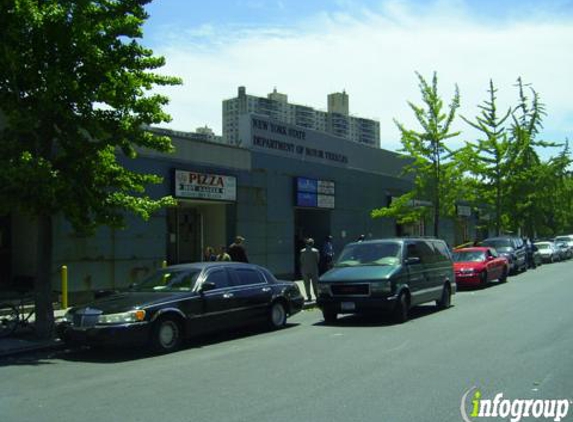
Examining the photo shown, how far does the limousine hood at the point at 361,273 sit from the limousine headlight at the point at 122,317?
15.2ft

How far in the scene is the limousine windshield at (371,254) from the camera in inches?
543

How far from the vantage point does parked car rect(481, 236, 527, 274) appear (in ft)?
91.3

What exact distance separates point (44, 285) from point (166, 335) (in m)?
3.07

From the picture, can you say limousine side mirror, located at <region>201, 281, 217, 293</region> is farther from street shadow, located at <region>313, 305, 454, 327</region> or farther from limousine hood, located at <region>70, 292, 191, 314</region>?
street shadow, located at <region>313, 305, 454, 327</region>

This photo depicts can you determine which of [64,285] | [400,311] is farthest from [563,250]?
[64,285]

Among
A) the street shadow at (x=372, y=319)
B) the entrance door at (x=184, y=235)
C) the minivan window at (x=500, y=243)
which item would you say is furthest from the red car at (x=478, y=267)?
the entrance door at (x=184, y=235)

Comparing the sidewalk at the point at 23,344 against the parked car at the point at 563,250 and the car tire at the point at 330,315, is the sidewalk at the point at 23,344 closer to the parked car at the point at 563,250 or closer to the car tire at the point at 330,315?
the car tire at the point at 330,315

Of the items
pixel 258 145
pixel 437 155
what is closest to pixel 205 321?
pixel 258 145

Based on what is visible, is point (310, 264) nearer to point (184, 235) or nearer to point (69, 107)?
point (184, 235)

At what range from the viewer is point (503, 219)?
1567 inches

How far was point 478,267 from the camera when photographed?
71.3 feet

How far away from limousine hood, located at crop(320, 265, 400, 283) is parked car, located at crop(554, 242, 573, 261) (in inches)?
1266

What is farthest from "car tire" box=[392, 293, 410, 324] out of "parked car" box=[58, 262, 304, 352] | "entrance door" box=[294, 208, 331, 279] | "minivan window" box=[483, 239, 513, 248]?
"minivan window" box=[483, 239, 513, 248]

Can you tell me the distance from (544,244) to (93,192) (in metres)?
33.9
